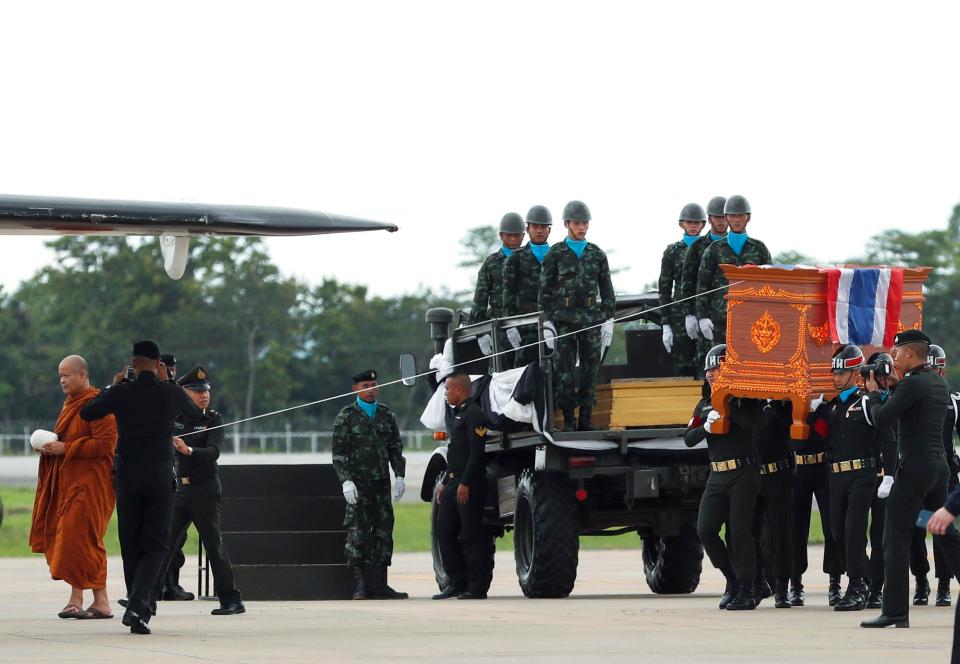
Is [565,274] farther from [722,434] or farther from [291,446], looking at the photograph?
[291,446]

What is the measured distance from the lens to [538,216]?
15289mm

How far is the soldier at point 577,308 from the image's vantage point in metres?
14.1

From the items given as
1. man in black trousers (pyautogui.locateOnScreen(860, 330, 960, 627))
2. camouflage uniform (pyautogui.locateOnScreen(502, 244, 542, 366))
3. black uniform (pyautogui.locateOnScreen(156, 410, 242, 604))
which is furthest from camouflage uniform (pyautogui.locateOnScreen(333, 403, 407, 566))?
man in black trousers (pyautogui.locateOnScreen(860, 330, 960, 627))

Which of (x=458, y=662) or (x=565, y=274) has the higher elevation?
(x=565, y=274)

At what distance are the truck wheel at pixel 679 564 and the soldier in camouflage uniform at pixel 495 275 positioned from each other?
249 centimetres

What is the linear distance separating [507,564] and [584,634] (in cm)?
1129

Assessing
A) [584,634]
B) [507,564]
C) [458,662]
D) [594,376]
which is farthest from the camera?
[507,564]

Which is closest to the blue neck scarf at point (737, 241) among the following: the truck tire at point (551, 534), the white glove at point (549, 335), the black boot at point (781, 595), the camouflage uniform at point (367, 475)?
the white glove at point (549, 335)

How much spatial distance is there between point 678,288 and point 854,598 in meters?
3.67

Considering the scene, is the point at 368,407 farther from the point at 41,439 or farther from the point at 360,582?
the point at 41,439

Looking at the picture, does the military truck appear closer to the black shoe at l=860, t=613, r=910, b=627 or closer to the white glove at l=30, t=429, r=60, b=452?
the black shoe at l=860, t=613, r=910, b=627

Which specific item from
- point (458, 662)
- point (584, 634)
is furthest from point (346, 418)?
point (458, 662)

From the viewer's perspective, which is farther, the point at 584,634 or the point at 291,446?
the point at 291,446

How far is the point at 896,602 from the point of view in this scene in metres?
10.6
